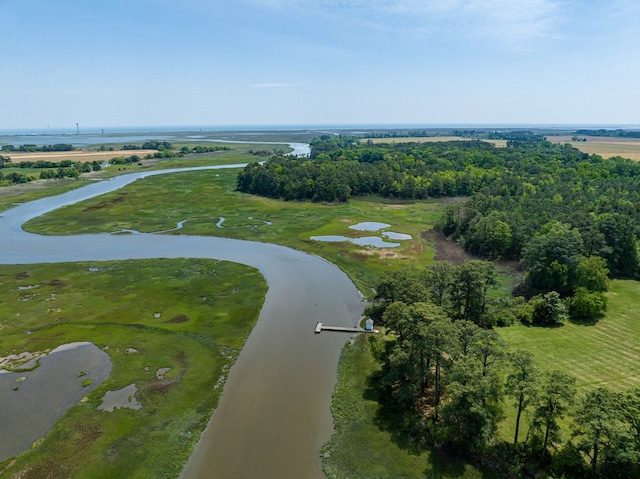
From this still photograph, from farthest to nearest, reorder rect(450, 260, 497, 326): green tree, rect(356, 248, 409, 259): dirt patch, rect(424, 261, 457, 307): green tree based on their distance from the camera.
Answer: rect(356, 248, 409, 259): dirt patch < rect(450, 260, 497, 326): green tree < rect(424, 261, 457, 307): green tree

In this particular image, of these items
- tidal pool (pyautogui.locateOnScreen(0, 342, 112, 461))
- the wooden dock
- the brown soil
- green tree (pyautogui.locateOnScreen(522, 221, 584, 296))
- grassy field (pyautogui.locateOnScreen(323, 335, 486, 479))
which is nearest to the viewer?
grassy field (pyautogui.locateOnScreen(323, 335, 486, 479))

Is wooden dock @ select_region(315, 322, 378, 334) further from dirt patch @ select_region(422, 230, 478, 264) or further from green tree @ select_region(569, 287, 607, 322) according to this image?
dirt patch @ select_region(422, 230, 478, 264)

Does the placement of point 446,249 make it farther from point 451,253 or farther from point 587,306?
point 587,306

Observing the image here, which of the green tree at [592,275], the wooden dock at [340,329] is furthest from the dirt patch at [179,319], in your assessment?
the green tree at [592,275]

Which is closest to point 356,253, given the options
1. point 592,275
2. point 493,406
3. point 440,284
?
point 440,284

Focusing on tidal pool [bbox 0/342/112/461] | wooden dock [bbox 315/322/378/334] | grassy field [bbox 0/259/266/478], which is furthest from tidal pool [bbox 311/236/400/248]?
tidal pool [bbox 0/342/112/461]

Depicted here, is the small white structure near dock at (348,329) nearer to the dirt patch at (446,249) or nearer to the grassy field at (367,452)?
the grassy field at (367,452)

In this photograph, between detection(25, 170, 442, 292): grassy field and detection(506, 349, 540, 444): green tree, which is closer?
detection(506, 349, 540, 444): green tree
